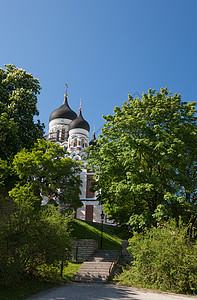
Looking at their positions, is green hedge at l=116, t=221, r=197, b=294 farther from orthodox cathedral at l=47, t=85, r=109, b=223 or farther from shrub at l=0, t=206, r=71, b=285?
orthodox cathedral at l=47, t=85, r=109, b=223

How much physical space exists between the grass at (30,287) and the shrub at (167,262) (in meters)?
3.48

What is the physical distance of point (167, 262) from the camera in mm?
11281

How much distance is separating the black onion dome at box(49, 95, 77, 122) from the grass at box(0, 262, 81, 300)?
4378 centimetres

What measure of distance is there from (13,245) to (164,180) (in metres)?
8.84

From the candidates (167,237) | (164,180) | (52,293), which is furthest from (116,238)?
(52,293)

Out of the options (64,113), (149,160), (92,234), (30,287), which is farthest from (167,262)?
(64,113)

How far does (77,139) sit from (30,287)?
40.9m

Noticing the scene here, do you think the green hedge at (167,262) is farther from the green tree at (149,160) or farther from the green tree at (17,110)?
the green tree at (17,110)

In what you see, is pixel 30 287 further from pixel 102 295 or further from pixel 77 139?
pixel 77 139

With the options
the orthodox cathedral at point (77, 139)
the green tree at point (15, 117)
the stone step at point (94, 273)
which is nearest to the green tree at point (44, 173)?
the green tree at point (15, 117)

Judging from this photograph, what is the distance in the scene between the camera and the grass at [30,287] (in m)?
8.94

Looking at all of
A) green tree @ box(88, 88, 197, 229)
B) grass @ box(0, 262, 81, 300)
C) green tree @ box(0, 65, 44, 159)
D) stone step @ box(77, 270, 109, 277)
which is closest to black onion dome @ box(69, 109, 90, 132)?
green tree @ box(0, 65, 44, 159)

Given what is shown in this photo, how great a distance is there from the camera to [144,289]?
11352 millimetres

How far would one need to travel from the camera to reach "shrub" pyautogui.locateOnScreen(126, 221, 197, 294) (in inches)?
435
